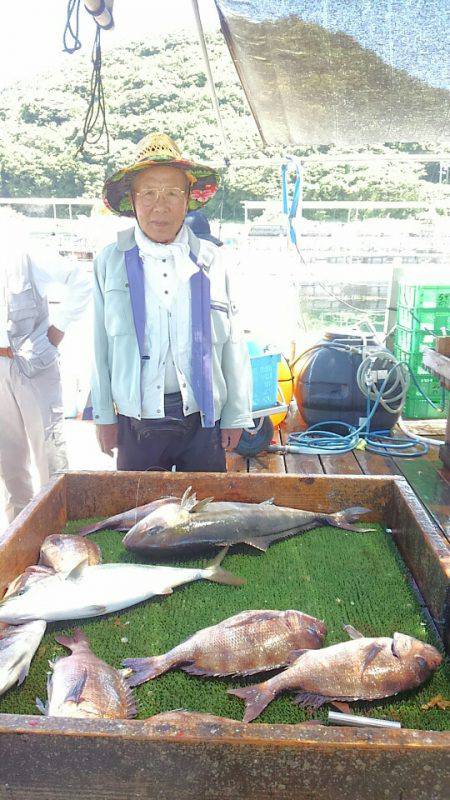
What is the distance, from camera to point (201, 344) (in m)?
2.78

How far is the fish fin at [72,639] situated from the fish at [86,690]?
57mm

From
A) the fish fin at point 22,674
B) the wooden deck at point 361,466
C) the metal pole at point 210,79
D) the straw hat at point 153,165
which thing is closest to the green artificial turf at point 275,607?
the fish fin at point 22,674

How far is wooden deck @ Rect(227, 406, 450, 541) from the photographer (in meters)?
4.88

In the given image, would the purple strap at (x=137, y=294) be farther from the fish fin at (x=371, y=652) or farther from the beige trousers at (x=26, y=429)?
Result: the beige trousers at (x=26, y=429)

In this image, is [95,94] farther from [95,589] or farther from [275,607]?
[275,607]

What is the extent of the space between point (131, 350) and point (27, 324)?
193 cm

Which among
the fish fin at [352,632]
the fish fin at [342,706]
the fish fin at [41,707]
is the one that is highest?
the fish fin at [41,707]

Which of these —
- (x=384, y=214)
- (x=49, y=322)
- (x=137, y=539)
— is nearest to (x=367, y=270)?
(x=49, y=322)

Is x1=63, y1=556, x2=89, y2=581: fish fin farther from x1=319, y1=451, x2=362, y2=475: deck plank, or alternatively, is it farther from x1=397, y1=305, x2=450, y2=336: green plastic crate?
x1=397, y1=305, x2=450, y2=336: green plastic crate

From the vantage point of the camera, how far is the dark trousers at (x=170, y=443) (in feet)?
9.25

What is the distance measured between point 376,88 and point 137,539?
313 cm

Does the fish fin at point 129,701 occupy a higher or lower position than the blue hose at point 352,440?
higher

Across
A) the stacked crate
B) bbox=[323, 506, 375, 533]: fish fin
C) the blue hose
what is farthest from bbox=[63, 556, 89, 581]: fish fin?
the stacked crate

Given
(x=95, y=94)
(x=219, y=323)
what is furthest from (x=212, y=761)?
(x=95, y=94)
